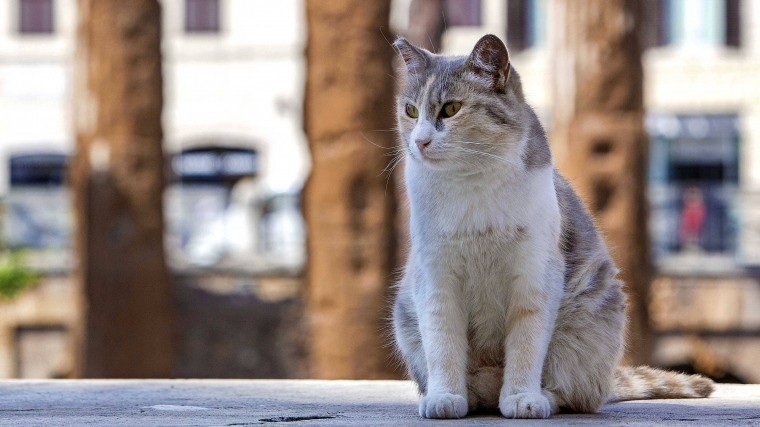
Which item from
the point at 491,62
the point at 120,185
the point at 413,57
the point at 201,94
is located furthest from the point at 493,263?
the point at 201,94

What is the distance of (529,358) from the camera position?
4289 mm

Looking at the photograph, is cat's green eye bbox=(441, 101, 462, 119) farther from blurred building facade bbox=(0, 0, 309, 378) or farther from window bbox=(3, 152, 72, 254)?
blurred building facade bbox=(0, 0, 309, 378)

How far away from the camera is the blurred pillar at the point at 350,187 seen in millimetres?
8984

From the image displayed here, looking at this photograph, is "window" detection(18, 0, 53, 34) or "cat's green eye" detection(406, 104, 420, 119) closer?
"cat's green eye" detection(406, 104, 420, 119)

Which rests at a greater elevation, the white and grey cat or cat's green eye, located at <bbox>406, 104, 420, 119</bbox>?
cat's green eye, located at <bbox>406, 104, 420, 119</bbox>

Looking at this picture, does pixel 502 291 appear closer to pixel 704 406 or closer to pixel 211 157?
pixel 704 406

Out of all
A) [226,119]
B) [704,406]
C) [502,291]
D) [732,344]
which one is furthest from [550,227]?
[226,119]

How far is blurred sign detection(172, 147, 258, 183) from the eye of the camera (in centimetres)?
2353

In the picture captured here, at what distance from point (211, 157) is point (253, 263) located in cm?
1058

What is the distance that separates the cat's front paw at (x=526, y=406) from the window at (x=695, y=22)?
62.8 ft

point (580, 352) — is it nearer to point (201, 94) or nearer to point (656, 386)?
point (656, 386)

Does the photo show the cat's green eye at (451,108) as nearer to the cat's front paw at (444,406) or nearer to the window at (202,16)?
the cat's front paw at (444,406)

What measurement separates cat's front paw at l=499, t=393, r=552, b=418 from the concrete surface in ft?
0.16

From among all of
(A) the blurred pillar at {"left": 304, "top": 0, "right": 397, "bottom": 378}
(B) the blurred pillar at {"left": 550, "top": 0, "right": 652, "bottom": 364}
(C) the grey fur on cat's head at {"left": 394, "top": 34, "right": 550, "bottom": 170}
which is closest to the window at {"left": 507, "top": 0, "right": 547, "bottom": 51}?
(B) the blurred pillar at {"left": 550, "top": 0, "right": 652, "bottom": 364}
